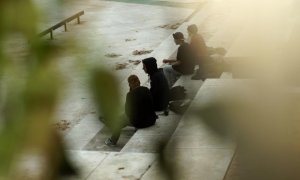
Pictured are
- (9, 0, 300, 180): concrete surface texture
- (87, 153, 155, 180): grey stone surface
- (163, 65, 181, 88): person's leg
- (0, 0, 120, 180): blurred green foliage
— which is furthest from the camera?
(163, 65, 181, 88): person's leg

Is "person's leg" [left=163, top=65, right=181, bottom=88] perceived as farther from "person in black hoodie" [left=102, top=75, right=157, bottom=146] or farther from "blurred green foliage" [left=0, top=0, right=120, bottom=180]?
"blurred green foliage" [left=0, top=0, right=120, bottom=180]

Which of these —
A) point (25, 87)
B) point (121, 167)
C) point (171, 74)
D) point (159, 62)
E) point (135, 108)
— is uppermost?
point (25, 87)

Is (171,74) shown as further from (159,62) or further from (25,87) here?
(25,87)

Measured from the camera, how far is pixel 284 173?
4871mm

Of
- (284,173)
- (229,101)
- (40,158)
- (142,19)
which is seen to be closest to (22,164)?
(40,158)

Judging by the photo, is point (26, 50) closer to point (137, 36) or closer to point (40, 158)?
point (40, 158)

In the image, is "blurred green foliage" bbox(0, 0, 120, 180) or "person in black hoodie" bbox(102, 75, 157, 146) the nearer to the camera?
"blurred green foliage" bbox(0, 0, 120, 180)

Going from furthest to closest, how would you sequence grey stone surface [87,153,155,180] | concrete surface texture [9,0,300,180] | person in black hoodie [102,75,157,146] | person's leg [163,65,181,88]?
person's leg [163,65,181,88]
grey stone surface [87,153,155,180]
person in black hoodie [102,75,157,146]
concrete surface texture [9,0,300,180]

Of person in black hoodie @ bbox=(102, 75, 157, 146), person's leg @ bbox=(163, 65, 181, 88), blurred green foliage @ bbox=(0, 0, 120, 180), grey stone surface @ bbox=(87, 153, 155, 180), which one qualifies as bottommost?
person's leg @ bbox=(163, 65, 181, 88)

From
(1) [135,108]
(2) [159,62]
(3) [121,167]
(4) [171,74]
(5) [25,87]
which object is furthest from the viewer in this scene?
(2) [159,62]

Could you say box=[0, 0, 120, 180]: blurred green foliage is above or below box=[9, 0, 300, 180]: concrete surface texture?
above

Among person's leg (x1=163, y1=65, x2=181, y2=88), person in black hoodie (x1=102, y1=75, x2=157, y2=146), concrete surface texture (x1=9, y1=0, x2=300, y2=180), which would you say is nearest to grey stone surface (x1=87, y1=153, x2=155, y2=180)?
concrete surface texture (x1=9, y1=0, x2=300, y2=180)

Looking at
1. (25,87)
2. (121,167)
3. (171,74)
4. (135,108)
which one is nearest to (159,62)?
(171,74)

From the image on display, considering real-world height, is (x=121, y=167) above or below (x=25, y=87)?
below
